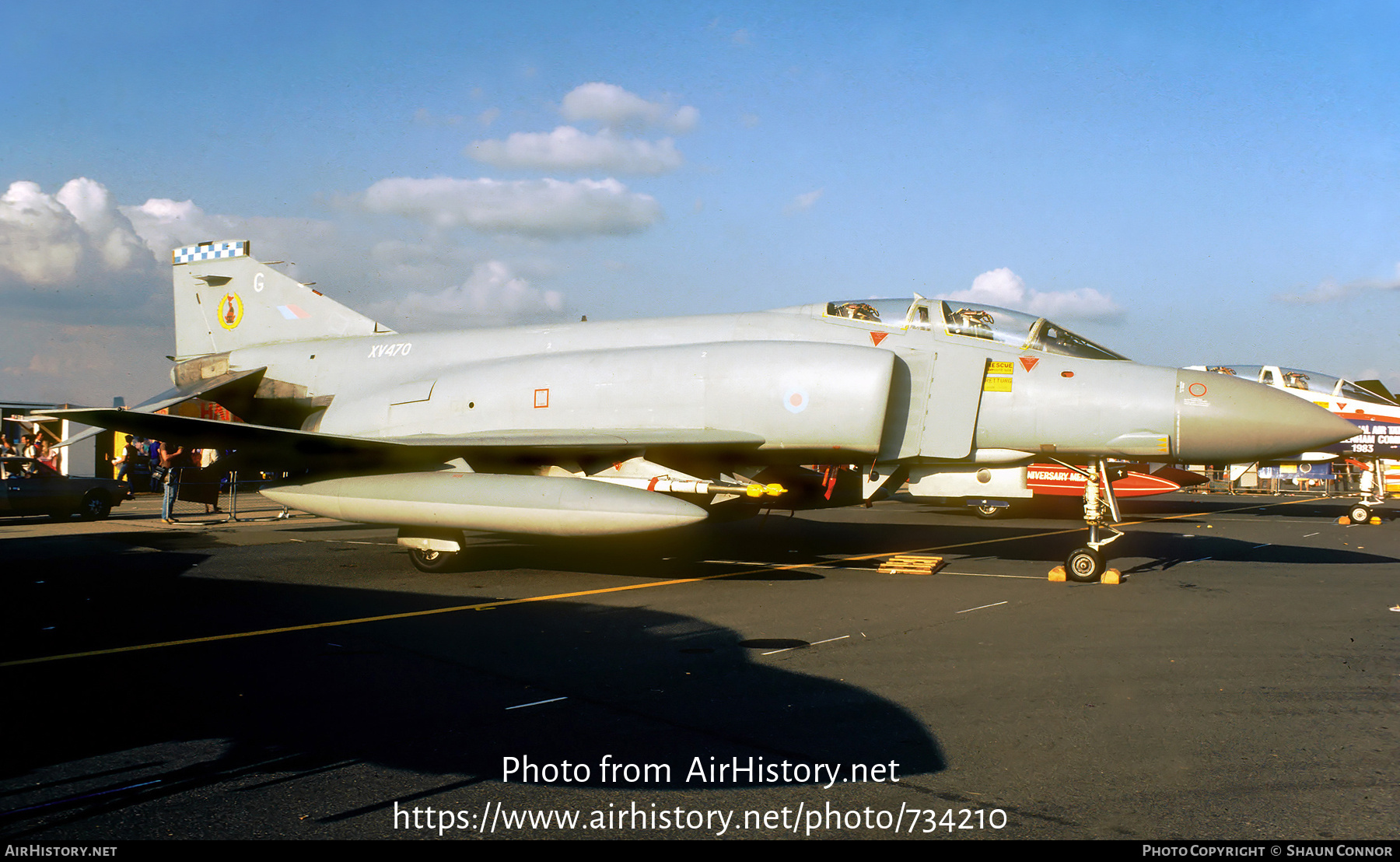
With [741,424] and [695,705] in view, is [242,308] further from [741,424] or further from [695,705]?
[695,705]

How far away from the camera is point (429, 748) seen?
3.90 metres

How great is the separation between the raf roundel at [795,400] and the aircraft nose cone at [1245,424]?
3574 millimetres

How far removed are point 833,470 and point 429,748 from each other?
812 centimetres

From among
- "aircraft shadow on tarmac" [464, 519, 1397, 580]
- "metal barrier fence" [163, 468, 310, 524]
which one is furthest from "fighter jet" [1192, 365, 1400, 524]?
"metal barrier fence" [163, 468, 310, 524]

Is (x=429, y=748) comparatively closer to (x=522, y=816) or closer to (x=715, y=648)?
(x=522, y=816)

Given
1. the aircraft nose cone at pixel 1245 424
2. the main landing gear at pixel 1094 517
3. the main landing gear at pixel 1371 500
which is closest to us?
the aircraft nose cone at pixel 1245 424

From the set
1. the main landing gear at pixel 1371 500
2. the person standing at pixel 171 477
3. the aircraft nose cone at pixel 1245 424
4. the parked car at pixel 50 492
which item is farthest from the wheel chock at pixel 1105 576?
the parked car at pixel 50 492

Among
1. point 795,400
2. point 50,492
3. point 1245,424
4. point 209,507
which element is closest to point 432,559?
point 795,400

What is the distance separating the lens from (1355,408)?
18.3 metres

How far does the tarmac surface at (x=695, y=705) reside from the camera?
3.24 meters

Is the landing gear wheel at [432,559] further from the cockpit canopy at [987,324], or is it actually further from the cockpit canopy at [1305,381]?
the cockpit canopy at [1305,381]

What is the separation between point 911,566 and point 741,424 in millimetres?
2829

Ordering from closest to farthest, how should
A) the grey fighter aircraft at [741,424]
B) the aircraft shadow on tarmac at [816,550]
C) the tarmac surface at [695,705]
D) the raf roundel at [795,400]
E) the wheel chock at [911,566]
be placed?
the tarmac surface at [695,705] < the grey fighter aircraft at [741,424] < the raf roundel at [795,400] < the wheel chock at [911,566] < the aircraft shadow on tarmac at [816,550]
